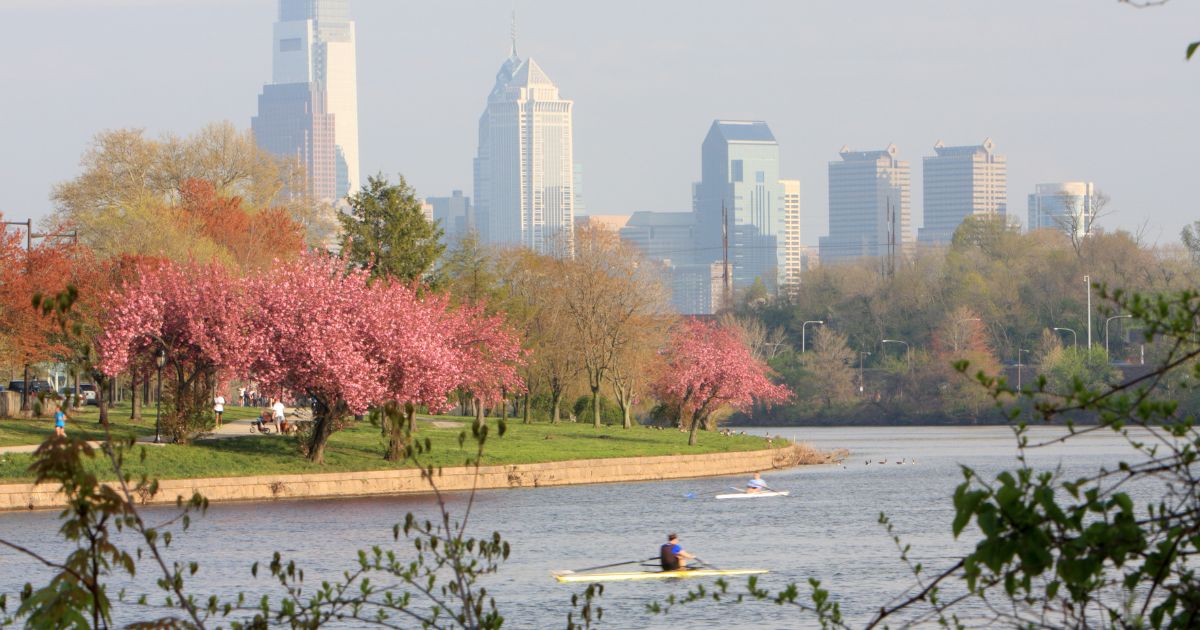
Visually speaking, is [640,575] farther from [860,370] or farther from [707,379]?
[860,370]

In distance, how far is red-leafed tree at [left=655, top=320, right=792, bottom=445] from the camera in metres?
69.9

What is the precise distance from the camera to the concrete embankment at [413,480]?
4188 centimetres

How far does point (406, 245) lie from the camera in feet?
193

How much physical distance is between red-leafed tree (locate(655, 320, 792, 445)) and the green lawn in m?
1.85

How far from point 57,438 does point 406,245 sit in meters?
52.0

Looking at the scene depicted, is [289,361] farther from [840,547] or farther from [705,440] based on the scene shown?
[705,440]

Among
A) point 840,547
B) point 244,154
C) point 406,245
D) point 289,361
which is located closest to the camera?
point 840,547

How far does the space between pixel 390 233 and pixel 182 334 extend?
1147 cm

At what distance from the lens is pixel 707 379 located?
233 ft

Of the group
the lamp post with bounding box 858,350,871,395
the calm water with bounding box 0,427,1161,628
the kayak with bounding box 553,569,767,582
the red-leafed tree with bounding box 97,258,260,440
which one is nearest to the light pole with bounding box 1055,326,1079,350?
the lamp post with bounding box 858,350,871,395

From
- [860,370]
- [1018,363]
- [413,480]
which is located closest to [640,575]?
[413,480]

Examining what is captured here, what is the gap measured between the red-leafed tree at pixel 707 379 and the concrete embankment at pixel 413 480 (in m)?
5.29

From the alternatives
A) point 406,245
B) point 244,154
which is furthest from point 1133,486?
point 244,154

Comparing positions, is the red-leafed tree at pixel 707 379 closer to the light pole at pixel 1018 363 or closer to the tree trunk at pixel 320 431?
the tree trunk at pixel 320 431
